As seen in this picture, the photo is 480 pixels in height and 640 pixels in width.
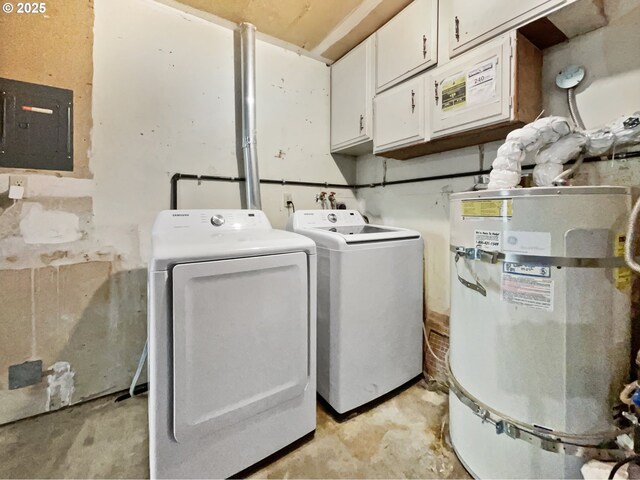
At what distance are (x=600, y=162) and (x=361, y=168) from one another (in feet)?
5.74

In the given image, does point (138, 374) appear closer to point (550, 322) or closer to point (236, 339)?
point (236, 339)

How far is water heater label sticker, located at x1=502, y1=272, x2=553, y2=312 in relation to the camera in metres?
1.01

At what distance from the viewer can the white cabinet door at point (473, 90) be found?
1357mm

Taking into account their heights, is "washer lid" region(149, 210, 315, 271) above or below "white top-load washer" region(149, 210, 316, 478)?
above

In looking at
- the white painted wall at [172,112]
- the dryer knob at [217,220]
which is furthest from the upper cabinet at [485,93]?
the dryer knob at [217,220]

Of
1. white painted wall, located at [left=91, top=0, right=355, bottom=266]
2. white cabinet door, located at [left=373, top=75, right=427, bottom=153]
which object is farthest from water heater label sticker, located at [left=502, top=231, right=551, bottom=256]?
white painted wall, located at [left=91, top=0, right=355, bottom=266]

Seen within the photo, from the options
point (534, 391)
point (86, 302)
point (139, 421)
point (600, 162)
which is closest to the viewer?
point (534, 391)

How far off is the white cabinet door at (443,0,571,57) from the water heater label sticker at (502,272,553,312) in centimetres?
116

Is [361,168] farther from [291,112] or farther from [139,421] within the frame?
[139,421]

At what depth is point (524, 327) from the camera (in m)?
1.07

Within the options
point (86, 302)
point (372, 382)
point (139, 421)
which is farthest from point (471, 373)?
point (86, 302)

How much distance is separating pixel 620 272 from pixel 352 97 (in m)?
2.02

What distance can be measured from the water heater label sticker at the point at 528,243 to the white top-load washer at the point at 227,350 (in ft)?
2.74

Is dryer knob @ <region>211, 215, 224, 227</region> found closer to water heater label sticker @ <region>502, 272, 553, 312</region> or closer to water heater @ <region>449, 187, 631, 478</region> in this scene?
water heater @ <region>449, 187, 631, 478</region>
